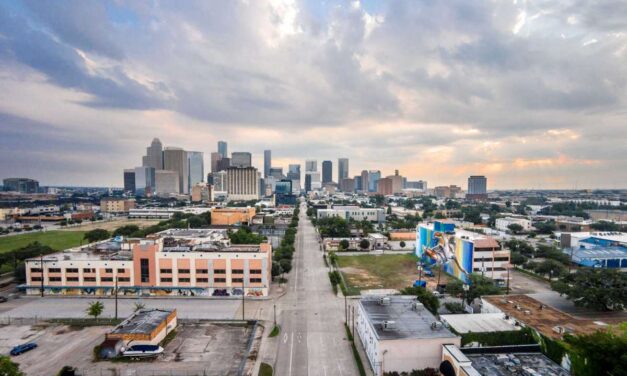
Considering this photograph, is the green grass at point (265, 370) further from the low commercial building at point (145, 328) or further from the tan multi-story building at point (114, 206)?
the tan multi-story building at point (114, 206)

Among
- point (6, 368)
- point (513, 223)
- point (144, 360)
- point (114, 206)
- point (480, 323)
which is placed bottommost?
point (144, 360)

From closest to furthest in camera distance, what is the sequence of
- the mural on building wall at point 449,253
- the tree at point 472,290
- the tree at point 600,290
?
the tree at point 600,290 < the tree at point 472,290 < the mural on building wall at point 449,253

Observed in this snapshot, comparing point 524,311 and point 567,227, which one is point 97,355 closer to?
point 524,311

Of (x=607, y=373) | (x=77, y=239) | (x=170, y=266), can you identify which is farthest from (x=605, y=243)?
(x=77, y=239)

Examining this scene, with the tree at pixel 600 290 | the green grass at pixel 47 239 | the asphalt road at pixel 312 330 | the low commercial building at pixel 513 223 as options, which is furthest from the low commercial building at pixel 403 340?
the low commercial building at pixel 513 223

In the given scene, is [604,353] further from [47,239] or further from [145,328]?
[47,239]

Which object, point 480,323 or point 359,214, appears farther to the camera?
point 359,214

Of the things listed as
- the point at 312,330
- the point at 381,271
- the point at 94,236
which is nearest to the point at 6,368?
the point at 312,330
